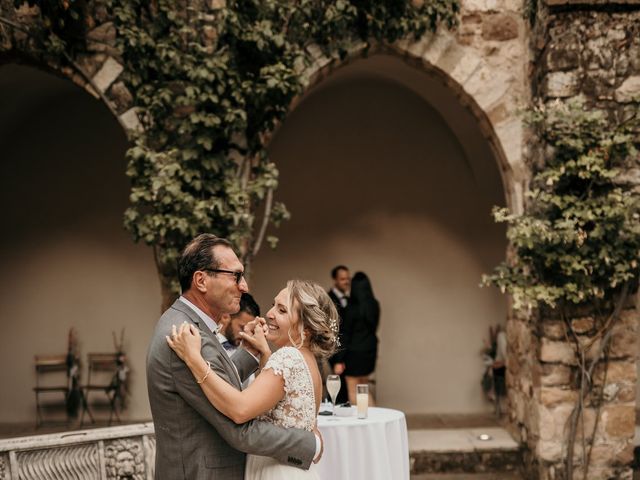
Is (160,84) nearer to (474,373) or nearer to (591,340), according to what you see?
(591,340)

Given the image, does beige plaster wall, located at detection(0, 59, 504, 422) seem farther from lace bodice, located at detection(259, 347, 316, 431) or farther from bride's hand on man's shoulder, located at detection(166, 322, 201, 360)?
bride's hand on man's shoulder, located at detection(166, 322, 201, 360)

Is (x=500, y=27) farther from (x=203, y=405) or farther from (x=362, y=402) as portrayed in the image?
(x=203, y=405)

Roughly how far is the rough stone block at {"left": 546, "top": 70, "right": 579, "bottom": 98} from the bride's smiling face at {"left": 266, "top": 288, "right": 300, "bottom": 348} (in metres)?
3.03

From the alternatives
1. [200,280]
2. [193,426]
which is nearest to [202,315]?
[200,280]

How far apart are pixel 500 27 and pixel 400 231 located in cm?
244

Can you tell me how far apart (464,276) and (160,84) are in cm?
A: 378

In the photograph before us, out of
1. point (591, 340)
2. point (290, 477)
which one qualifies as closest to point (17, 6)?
point (290, 477)

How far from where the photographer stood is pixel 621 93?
4438mm

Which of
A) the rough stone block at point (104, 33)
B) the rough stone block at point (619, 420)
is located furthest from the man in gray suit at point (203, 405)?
the rough stone block at point (619, 420)

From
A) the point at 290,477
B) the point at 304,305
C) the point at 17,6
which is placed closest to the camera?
the point at 290,477

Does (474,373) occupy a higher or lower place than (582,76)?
lower

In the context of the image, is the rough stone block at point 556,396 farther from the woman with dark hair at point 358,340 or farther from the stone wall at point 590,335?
the woman with dark hair at point 358,340

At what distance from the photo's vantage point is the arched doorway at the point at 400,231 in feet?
21.7

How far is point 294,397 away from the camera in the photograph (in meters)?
2.06
